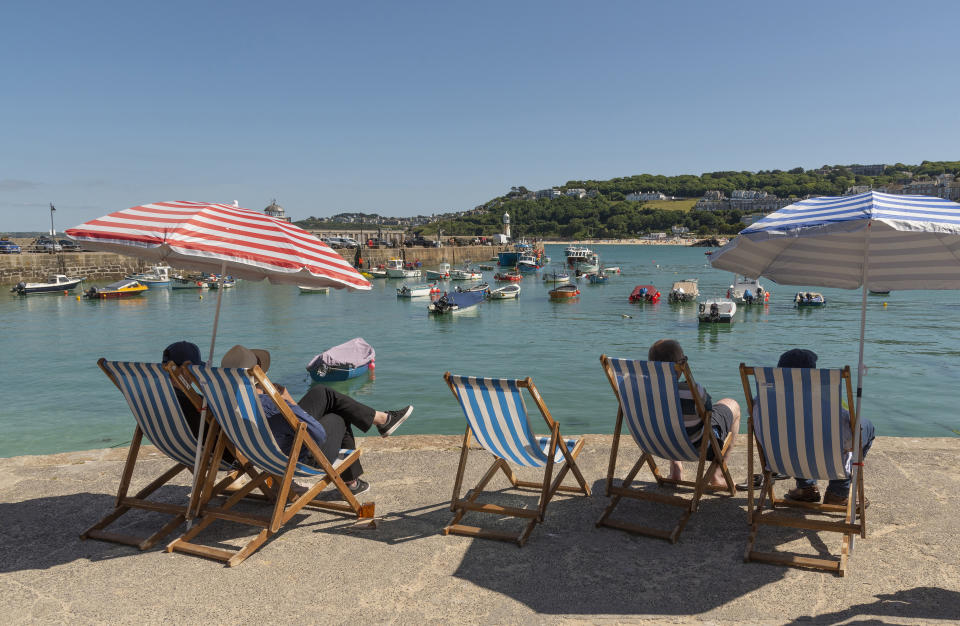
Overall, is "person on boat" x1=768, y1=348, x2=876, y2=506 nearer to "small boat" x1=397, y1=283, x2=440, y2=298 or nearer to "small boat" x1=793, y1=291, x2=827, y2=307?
"small boat" x1=793, y1=291, x2=827, y2=307

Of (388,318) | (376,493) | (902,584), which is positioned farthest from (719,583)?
Answer: (388,318)

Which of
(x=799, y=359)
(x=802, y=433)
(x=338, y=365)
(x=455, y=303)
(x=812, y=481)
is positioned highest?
(x=799, y=359)

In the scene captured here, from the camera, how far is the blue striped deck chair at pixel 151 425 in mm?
3570

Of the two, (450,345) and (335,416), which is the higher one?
(335,416)

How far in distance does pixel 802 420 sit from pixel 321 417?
267cm

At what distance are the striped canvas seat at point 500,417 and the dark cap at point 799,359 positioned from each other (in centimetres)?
141

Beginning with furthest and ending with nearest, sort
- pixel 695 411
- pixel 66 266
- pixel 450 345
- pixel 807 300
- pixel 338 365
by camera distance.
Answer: pixel 66 266, pixel 807 300, pixel 450 345, pixel 338 365, pixel 695 411

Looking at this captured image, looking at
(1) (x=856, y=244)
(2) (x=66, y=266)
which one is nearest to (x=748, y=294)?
(1) (x=856, y=244)

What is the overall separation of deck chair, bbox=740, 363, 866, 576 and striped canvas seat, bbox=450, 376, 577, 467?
3.80 feet

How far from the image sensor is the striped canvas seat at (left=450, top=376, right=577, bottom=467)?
3.64 m

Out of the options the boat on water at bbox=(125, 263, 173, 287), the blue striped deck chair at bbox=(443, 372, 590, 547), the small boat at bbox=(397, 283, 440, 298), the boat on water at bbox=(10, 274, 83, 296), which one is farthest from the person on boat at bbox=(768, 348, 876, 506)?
the boat on water at bbox=(125, 263, 173, 287)

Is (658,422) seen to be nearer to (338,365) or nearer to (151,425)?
(151,425)

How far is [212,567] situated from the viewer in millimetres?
3328

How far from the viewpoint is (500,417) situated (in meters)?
3.76
